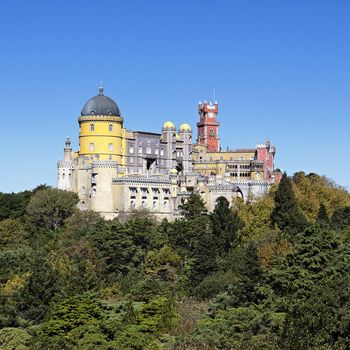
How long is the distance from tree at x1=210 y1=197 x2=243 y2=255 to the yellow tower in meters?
20.3

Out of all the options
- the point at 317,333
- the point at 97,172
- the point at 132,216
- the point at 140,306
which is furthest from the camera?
the point at 97,172

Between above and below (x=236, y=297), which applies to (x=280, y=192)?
above

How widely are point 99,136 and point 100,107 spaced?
271cm

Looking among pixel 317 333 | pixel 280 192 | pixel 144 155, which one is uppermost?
pixel 144 155

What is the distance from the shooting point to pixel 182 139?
9475 centimetres

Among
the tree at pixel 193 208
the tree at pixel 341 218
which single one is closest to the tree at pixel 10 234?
the tree at pixel 193 208

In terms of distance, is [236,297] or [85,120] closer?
[236,297]

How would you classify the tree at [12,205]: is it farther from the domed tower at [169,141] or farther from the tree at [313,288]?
the tree at [313,288]

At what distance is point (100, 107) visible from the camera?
8462cm

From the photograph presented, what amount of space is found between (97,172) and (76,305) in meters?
41.6

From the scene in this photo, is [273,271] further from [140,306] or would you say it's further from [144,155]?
[144,155]

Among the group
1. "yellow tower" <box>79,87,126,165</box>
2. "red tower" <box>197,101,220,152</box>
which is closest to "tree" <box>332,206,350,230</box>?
"yellow tower" <box>79,87,126,165</box>

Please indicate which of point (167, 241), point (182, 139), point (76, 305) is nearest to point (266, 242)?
point (167, 241)

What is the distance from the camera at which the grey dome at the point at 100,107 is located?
8456cm
